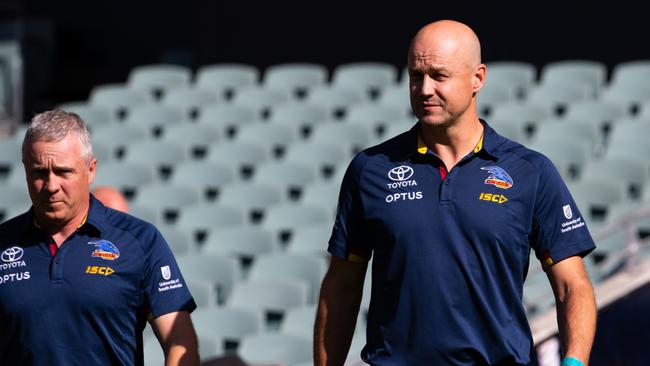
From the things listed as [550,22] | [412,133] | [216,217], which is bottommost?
[216,217]

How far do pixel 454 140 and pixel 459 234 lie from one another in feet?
0.86

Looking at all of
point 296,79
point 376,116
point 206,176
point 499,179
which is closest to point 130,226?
point 499,179

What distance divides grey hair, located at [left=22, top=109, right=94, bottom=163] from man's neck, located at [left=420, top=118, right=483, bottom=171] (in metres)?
0.86

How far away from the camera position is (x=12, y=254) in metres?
3.03

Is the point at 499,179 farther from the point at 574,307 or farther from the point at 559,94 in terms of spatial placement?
the point at 559,94

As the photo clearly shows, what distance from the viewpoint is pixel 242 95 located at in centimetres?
1082

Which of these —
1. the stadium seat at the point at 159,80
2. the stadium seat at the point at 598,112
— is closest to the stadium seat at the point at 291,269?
the stadium seat at the point at 598,112

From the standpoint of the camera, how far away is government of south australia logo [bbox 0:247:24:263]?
3023 millimetres

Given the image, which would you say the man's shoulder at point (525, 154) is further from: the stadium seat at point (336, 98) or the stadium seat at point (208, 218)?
the stadium seat at point (336, 98)

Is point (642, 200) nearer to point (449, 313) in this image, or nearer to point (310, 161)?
point (310, 161)

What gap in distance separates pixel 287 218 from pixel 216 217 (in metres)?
0.49

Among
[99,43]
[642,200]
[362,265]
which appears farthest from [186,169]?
[362,265]

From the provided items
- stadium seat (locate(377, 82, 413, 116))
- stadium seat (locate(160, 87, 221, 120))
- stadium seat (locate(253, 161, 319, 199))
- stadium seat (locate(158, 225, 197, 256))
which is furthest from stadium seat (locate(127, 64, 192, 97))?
stadium seat (locate(158, 225, 197, 256))

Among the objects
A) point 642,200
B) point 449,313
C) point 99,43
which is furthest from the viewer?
point 99,43
